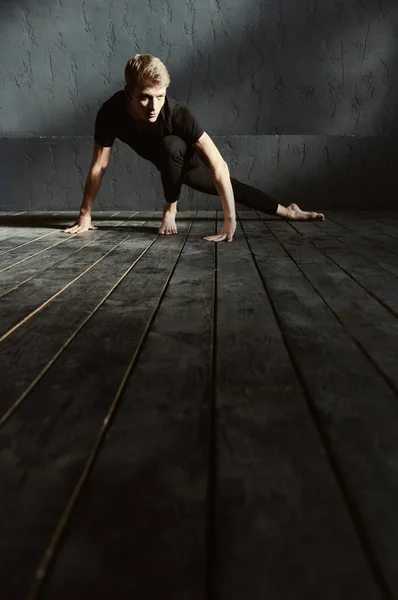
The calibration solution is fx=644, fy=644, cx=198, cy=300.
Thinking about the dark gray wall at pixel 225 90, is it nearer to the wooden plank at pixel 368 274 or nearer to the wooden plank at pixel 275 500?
the wooden plank at pixel 368 274

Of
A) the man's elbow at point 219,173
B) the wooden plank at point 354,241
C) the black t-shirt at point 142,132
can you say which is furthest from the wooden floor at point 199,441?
the black t-shirt at point 142,132

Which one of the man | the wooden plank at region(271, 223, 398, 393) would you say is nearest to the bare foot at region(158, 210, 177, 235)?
the man

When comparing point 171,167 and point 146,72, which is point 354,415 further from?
point 171,167

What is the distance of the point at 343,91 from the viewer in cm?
495

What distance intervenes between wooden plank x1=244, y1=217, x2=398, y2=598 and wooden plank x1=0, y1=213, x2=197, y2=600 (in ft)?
0.91

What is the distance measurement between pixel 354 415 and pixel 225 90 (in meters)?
4.32

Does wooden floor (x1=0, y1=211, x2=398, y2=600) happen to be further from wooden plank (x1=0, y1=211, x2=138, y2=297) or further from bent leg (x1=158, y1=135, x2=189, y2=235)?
bent leg (x1=158, y1=135, x2=189, y2=235)

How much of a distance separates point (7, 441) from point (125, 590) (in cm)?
39

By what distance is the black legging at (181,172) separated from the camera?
10.8 ft

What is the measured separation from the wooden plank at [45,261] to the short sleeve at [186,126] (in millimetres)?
671

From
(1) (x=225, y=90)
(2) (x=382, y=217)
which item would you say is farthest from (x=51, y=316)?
(1) (x=225, y=90)

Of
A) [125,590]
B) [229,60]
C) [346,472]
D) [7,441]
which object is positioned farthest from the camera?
[229,60]

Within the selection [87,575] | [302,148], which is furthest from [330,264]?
[302,148]

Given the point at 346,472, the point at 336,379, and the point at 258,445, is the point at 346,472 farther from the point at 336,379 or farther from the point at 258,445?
the point at 336,379
